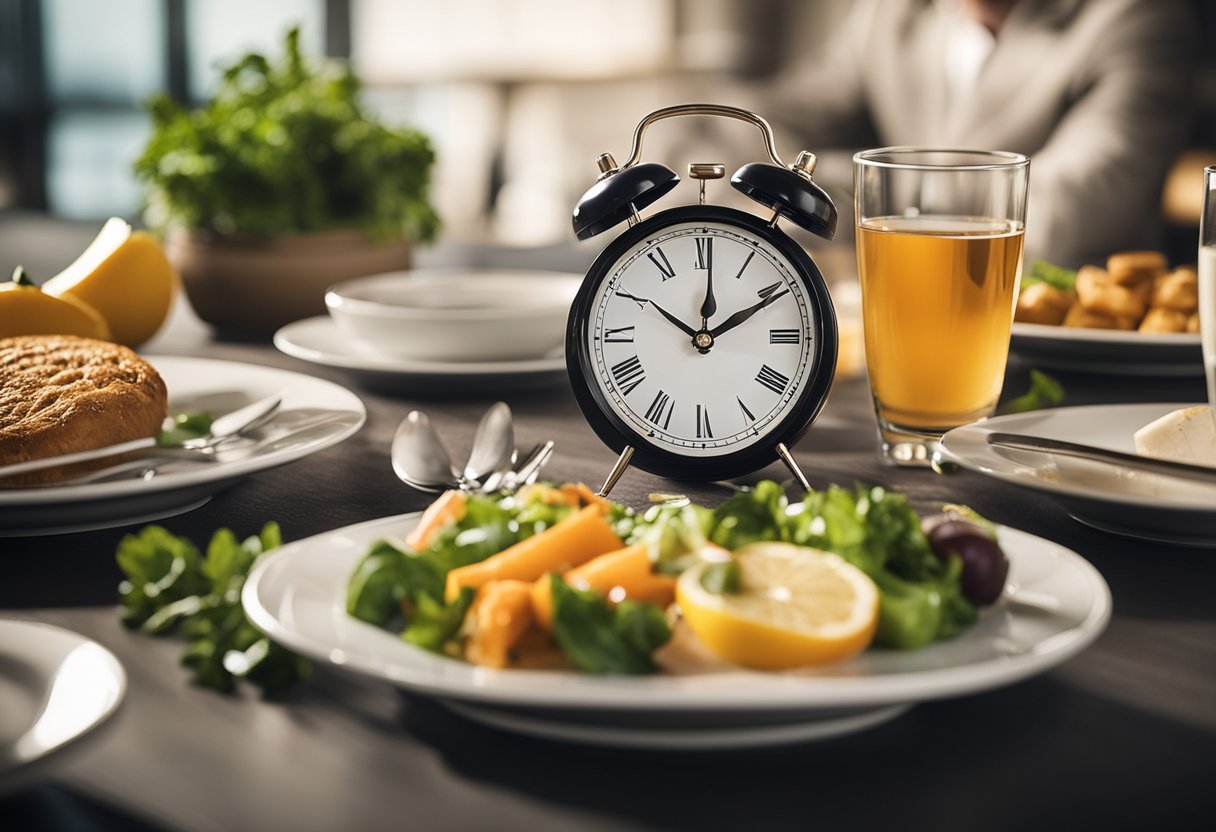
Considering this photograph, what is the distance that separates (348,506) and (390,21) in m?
9.66

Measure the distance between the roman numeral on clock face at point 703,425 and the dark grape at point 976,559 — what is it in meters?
0.44

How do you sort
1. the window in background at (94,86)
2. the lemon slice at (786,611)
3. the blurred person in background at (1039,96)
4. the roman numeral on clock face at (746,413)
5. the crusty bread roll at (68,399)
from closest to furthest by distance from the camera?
the lemon slice at (786,611), the crusty bread roll at (68,399), the roman numeral on clock face at (746,413), the blurred person in background at (1039,96), the window in background at (94,86)


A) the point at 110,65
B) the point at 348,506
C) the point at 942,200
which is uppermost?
the point at 110,65

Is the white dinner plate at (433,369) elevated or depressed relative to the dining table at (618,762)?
elevated

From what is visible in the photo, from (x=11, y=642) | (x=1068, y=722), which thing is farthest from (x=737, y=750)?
(x=11, y=642)

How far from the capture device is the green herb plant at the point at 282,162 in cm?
199

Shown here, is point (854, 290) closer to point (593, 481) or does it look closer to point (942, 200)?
point (942, 200)

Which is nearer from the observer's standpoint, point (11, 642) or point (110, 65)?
point (11, 642)

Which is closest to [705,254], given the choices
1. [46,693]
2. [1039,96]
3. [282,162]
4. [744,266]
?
[744,266]

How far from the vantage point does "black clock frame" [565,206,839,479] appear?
1.27 meters

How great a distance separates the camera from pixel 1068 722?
77 centimetres

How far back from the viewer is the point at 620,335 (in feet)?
4.24

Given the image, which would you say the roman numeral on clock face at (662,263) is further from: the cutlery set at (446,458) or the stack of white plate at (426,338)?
the stack of white plate at (426,338)

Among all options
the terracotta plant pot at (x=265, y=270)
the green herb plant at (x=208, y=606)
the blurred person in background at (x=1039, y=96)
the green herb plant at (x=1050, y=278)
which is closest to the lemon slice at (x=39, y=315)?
the terracotta plant pot at (x=265, y=270)
